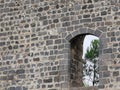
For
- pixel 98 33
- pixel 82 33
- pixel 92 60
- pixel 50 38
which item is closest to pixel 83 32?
pixel 82 33

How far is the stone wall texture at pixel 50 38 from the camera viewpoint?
38.5 ft

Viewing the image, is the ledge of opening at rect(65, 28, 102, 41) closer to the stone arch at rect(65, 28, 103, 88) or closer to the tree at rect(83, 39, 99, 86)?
the stone arch at rect(65, 28, 103, 88)

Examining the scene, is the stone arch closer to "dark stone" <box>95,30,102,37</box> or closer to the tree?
"dark stone" <box>95,30,102,37</box>

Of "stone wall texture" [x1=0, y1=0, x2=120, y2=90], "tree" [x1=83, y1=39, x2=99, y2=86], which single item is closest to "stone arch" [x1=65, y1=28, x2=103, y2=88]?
"stone wall texture" [x1=0, y1=0, x2=120, y2=90]

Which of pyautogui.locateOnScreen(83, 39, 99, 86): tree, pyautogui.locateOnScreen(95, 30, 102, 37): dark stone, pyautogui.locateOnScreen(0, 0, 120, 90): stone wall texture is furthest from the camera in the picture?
pyautogui.locateOnScreen(83, 39, 99, 86): tree

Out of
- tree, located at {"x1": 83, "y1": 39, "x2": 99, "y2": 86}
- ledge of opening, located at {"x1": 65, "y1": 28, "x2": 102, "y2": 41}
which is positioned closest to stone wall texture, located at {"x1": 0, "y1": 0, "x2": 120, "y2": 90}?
ledge of opening, located at {"x1": 65, "y1": 28, "x2": 102, "y2": 41}

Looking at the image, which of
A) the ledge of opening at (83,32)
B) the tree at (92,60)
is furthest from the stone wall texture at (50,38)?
the tree at (92,60)

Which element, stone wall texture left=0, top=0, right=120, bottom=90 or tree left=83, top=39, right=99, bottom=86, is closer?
stone wall texture left=0, top=0, right=120, bottom=90

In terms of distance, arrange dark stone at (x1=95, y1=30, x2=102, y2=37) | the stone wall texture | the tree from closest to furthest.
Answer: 1. the stone wall texture
2. dark stone at (x1=95, y1=30, x2=102, y2=37)
3. the tree

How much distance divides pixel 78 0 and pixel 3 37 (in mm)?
2869

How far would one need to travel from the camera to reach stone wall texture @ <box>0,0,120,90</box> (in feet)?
38.5

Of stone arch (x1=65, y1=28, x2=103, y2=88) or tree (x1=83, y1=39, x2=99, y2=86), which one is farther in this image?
tree (x1=83, y1=39, x2=99, y2=86)

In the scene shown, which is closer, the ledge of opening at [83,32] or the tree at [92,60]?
the ledge of opening at [83,32]

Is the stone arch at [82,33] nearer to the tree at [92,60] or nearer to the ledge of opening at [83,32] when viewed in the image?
the ledge of opening at [83,32]
